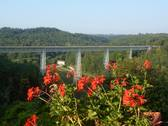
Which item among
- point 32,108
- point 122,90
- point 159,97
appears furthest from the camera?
point 159,97

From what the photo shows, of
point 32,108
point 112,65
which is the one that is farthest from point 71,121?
point 32,108

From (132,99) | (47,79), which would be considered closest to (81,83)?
(47,79)

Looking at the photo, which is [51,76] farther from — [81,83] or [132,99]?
[132,99]

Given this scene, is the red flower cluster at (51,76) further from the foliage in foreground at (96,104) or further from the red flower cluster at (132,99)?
the red flower cluster at (132,99)

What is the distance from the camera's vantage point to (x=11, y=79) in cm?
1275

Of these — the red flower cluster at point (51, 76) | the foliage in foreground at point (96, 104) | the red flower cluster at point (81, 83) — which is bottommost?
the foliage in foreground at point (96, 104)

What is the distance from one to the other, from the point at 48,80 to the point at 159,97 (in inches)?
157

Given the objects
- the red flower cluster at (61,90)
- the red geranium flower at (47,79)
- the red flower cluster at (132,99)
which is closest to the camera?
the red flower cluster at (132,99)

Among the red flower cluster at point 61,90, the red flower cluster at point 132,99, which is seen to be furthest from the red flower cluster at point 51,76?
the red flower cluster at point 132,99

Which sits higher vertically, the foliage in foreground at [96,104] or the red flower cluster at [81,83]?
the red flower cluster at [81,83]

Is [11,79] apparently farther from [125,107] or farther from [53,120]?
[125,107]

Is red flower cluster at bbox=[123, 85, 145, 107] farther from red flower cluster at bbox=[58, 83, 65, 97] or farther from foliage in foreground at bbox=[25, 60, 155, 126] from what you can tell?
red flower cluster at bbox=[58, 83, 65, 97]

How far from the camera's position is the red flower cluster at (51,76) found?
384 cm

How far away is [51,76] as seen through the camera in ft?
12.7
